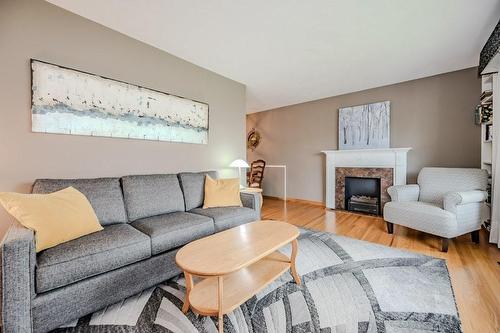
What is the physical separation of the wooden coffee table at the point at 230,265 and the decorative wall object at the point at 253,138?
420 centimetres

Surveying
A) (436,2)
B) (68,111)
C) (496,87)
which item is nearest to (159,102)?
(68,111)

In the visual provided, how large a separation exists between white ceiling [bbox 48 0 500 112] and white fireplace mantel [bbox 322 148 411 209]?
4.17ft

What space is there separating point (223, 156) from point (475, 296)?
302 centimetres

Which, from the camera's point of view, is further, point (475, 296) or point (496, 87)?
point (496, 87)

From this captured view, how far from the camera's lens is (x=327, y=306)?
1.42 m

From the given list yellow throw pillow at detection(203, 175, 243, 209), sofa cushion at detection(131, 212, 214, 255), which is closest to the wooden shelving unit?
yellow throw pillow at detection(203, 175, 243, 209)

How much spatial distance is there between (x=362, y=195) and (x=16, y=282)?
4577 millimetres

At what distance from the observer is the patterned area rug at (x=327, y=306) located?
49.4 inches

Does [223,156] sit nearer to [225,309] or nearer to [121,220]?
[121,220]

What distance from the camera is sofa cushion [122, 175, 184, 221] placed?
6.68 feet

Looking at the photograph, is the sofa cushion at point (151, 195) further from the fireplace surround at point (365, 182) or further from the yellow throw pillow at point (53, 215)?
the fireplace surround at point (365, 182)

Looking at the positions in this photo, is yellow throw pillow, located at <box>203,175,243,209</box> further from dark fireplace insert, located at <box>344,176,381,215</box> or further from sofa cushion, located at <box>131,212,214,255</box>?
dark fireplace insert, located at <box>344,176,381,215</box>

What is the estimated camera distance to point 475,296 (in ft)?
5.00

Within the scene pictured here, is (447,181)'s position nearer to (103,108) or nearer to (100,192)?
(100,192)
